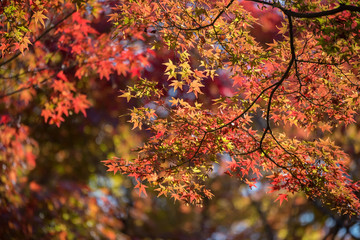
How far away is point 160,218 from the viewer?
10016 millimetres

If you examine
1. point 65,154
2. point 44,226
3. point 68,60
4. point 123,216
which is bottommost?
point 44,226

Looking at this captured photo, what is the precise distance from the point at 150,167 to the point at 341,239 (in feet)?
16.8

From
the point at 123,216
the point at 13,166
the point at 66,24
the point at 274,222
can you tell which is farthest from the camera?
the point at 274,222

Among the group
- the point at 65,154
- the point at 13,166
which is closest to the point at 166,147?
the point at 13,166

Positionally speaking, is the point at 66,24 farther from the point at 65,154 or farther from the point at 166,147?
the point at 65,154

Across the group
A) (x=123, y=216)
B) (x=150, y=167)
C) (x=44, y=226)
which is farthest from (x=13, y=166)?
(x=150, y=167)

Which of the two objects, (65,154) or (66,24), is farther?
(65,154)

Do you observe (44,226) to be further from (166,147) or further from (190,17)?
(190,17)

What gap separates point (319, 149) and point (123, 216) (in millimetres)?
6115

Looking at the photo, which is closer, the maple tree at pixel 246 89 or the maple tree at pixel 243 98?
the maple tree at pixel 246 89

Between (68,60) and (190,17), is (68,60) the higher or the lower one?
the higher one

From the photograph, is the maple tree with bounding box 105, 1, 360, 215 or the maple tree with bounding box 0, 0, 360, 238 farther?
the maple tree with bounding box 105, 1, 360, 215

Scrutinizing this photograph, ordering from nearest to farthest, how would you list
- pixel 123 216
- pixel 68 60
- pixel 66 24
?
1. pixel 66 24
2. pixel 68 60
3. pixel 123 216

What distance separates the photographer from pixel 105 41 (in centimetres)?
546
